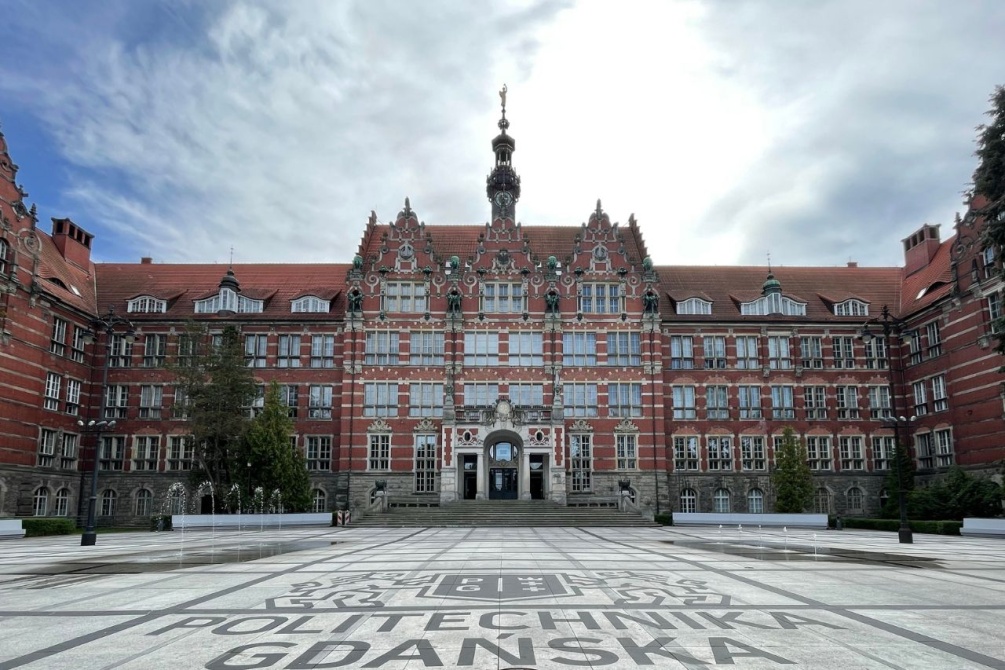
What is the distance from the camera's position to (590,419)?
5188 centimetres

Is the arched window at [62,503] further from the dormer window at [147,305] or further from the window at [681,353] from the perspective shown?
the window at [681,353]

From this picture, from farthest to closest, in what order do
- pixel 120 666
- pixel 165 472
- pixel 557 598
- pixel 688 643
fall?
1. pixel 165 472
2. pixel 557 598
3. pixel 688 643
4. pixel 120 666

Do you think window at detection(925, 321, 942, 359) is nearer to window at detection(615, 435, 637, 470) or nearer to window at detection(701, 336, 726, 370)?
window at detection(701, 336, 726, 370)

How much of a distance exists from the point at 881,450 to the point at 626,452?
18.2 meters

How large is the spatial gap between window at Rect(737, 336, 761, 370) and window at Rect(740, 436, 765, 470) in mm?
5137

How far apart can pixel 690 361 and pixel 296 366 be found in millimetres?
28363

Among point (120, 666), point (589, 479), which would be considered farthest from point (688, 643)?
point (589, 479)

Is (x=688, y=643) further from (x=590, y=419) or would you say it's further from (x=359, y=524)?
(x=590, y=419)

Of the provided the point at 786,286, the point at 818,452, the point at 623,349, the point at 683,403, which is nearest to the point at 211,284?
the point at 623,349

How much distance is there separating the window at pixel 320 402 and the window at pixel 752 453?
29262 millimetres

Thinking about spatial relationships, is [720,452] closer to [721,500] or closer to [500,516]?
[721,500]

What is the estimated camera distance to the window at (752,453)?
172 ft

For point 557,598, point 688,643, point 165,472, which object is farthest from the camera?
point 165,472

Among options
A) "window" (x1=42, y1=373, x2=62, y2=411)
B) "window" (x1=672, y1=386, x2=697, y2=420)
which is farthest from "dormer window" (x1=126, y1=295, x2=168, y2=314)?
"window" (x1=672, y1=386, x2=697, y2=420)
